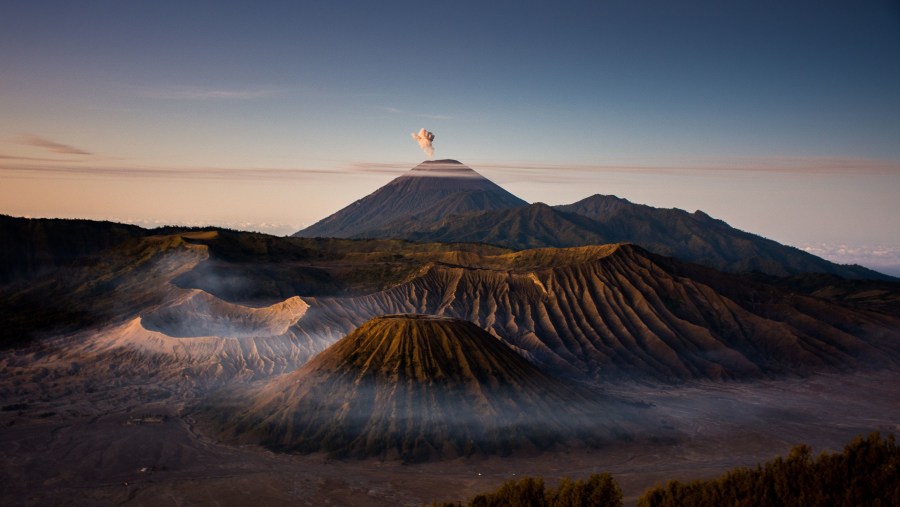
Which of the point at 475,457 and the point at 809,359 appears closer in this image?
the point at 475,457

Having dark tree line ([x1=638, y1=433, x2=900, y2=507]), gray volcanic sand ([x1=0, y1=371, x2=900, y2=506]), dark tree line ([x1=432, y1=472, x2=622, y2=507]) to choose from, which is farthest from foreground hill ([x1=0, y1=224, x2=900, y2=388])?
dark tree line ([x1=432, y1=472, x2=622, y2=507])

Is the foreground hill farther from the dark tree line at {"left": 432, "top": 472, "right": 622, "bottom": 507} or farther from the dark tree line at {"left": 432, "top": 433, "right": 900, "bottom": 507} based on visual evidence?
the dark tree line at {"left": 432, "top": 472, "right": 622, "bottom": 507}

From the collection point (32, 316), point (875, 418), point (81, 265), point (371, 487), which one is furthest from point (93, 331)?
point (875, 418)

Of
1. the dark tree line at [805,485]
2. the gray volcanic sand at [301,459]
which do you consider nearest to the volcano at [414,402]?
the gray volcanic sand at [301,459]

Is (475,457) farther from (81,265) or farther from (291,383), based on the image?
(81,265)

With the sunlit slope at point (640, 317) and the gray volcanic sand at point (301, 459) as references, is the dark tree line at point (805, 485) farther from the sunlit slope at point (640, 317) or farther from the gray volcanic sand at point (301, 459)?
the sunlit slope at point (640, 317)

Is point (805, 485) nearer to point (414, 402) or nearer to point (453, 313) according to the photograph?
point (414, 402)

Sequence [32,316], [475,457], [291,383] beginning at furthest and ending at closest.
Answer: [32,316] → [291,383] → [475,457]

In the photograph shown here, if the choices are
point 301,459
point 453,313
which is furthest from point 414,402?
point 453,313
